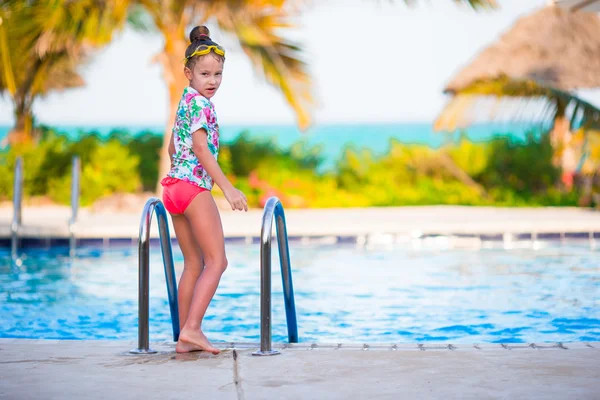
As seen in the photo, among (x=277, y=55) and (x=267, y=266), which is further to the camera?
(x=277, y=55)

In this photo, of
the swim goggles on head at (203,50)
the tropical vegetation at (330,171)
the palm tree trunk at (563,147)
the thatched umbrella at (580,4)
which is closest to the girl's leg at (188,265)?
the swim goggles on head at (203,50)

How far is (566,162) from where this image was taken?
17.6 meters

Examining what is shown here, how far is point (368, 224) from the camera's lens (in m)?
11.3

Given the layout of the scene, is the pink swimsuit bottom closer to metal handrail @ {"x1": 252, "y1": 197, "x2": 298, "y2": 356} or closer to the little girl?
the little girl

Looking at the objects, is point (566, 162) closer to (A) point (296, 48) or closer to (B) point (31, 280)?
(A) point (296, 48)

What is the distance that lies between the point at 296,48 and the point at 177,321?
1041 cm

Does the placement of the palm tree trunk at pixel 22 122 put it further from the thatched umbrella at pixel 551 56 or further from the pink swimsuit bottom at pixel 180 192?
the pink swimsuit bottom at pixel 180 192

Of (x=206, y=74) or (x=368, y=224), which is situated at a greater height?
(x=206, y=74)

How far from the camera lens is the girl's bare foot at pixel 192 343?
421cm

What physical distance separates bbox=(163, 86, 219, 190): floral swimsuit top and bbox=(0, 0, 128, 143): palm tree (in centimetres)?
914

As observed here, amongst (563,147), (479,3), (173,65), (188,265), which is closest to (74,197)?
(173,65)

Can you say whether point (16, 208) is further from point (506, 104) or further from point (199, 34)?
point (506, 104)

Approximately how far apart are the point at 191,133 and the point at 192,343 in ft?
3.02

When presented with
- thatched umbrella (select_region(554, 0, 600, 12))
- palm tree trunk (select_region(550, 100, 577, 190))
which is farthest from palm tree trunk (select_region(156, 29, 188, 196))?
thatched umbrella (select_region(554, 0, 600, 12))
